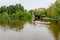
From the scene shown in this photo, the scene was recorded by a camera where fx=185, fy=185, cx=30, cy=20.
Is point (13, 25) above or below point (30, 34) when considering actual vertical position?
below

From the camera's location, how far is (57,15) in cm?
2788

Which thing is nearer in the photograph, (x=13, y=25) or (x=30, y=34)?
(x=30, y=34)

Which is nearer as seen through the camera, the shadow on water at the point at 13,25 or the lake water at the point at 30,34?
the lake water at the point at 30,34

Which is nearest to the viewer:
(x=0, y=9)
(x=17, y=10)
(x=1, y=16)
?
(x=1, y=16)

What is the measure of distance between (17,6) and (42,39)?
52.9 meters

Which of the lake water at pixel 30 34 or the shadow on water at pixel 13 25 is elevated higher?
the lake water at pixel 30 34

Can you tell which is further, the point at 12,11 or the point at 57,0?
the point at 12,11

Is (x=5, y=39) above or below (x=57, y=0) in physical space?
below

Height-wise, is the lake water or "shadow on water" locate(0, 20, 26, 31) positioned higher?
the lake water

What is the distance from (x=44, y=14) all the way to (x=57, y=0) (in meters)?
23.9

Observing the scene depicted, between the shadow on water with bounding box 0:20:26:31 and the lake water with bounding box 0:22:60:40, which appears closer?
the lake water with bounding box 0:22:60:40

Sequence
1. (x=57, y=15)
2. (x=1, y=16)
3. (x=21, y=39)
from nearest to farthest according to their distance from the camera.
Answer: (x=21, y=39) → (x=57, y=15) → (x=1, y=16)

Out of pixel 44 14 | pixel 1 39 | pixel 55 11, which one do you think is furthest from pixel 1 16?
pixel 1 39

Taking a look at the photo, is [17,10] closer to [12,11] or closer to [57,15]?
[12,11]
